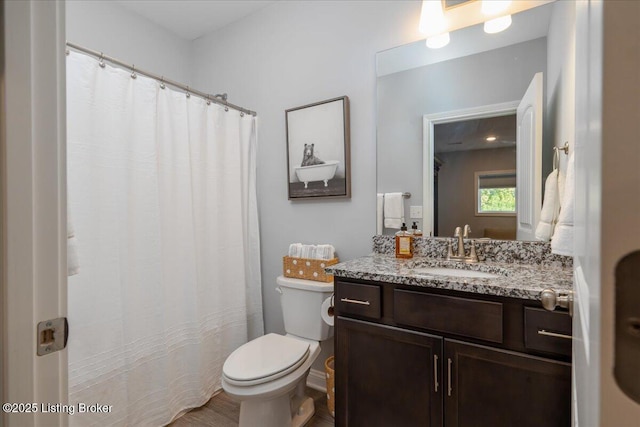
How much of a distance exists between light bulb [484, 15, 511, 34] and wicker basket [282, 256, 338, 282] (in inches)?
58.2

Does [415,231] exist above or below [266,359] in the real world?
above

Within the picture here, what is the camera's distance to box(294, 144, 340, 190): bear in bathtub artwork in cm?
205

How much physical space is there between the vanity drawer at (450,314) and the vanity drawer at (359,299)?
0.08 meters

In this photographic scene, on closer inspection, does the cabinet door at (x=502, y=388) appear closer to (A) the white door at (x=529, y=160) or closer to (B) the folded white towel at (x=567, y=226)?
(B) the folded white towel at (x=567, y=226)

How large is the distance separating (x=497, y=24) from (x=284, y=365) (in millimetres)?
1986

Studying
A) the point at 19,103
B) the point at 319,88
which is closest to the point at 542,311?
the point at 19,103

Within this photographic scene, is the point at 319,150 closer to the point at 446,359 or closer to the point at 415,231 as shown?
the point at 415,231

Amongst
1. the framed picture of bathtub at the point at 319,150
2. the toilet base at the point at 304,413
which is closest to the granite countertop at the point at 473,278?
the framed picture of bathtub at the point at 319,150

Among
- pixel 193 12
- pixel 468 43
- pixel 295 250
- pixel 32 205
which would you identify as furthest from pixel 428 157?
pixel 193 12

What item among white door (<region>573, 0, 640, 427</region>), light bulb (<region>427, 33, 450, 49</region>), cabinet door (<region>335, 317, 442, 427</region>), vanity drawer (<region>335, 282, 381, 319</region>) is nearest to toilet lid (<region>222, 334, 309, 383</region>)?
cabinet door (<region>335, 317, 442, 427</region>)

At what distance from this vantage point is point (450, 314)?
1.20m

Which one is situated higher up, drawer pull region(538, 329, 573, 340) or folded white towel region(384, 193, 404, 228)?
folded white towel region(384, 193, 404, 228)

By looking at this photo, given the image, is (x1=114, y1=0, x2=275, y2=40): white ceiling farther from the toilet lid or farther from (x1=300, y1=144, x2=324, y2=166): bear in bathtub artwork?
the toilet lid

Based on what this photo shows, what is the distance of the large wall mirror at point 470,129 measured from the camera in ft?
5.00
